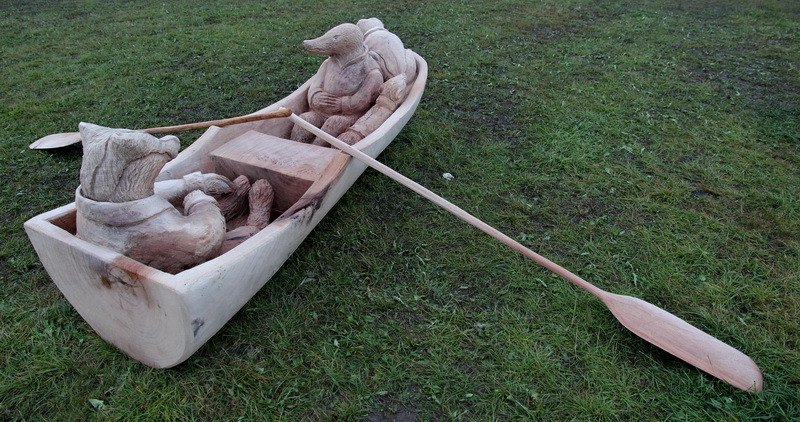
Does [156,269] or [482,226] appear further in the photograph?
[482,226]

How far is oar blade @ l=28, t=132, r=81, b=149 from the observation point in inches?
158

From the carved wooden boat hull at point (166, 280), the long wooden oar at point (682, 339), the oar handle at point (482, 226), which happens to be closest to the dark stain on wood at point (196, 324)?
the carved wooden boat hull at point (166, 280)

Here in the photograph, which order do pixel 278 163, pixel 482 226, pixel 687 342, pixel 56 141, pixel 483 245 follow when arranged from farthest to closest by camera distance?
1. pixel 56 141
2. pixel 483 245
3. pixel 278 163
4. pixel 482 226
5. pixel 687 342

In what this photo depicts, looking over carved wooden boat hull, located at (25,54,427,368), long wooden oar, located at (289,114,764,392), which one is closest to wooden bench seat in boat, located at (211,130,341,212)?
carved wooden boat hull, located at (25,54,427,368)

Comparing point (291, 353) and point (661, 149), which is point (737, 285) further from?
point (291, 353)

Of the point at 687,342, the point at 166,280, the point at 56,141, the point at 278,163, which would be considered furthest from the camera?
A: the point at 56,141

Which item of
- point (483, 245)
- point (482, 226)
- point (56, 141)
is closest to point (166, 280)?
point (482, 226)

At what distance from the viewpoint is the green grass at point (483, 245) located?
7.41 feet

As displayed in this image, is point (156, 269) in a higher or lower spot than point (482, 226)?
higher

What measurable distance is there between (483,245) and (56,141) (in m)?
3.88

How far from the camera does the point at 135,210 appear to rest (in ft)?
6.93

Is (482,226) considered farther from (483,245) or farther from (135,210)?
(135,210)

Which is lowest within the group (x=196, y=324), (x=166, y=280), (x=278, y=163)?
(x=196, y=324)

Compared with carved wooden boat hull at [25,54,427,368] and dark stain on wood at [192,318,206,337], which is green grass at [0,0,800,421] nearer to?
carved wooden boat hull at [25,54,427,368]
